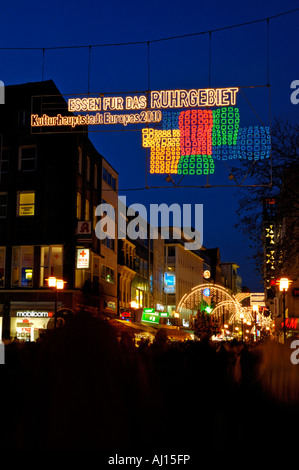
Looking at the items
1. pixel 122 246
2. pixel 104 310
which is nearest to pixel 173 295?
pixel 122 246

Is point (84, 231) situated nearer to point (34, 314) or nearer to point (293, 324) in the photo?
point (34, 314)

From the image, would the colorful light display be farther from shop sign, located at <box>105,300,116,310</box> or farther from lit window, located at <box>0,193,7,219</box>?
shop sign, located at <box>105,300,116,310</box>

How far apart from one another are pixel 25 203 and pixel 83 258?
5376mm

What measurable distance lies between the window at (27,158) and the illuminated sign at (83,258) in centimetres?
648

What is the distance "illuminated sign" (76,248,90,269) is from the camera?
39750mm

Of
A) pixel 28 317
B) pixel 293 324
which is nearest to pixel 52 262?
pixel 28 317

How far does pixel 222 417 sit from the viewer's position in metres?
4.14

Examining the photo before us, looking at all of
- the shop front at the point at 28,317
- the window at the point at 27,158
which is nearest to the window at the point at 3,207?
the window at the point at 27,158

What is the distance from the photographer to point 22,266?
40812mm

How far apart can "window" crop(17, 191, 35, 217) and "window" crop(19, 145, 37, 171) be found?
168cm
